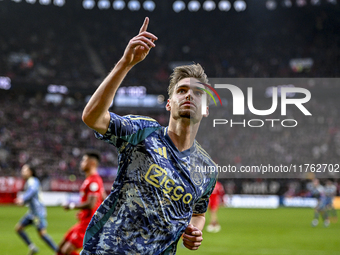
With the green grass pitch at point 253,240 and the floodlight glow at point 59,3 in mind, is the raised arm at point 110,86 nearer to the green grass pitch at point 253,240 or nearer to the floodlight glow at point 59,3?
the green grass pitch at point 253,240

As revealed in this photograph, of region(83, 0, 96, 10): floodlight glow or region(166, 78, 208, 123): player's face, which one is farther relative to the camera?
region(83, 0, 96, 10): floodlight glow

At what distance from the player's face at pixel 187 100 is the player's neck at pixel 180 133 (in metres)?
0.08

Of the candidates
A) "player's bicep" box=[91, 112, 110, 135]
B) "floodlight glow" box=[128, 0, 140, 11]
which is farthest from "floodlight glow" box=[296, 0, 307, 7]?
"player's bicep" box=[91, 112, 110, 135]

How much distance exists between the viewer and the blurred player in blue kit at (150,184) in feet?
9.82

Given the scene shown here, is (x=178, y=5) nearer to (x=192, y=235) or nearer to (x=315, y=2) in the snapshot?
(x=315, y=2)

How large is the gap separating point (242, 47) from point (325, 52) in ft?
29.1

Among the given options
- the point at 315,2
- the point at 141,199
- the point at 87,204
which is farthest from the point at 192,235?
the point at 315,2

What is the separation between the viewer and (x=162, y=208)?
3.09m

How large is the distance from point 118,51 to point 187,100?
43.6m

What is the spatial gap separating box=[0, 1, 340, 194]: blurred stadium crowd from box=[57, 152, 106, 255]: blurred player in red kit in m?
30.4

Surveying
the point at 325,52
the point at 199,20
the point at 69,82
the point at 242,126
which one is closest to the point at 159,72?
the point at 199,20

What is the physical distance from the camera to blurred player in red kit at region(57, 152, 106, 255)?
729cm

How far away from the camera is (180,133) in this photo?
3424 millimetres

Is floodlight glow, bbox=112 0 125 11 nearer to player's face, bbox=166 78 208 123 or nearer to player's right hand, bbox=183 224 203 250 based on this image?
player's face, bbox=166 78 208 123
